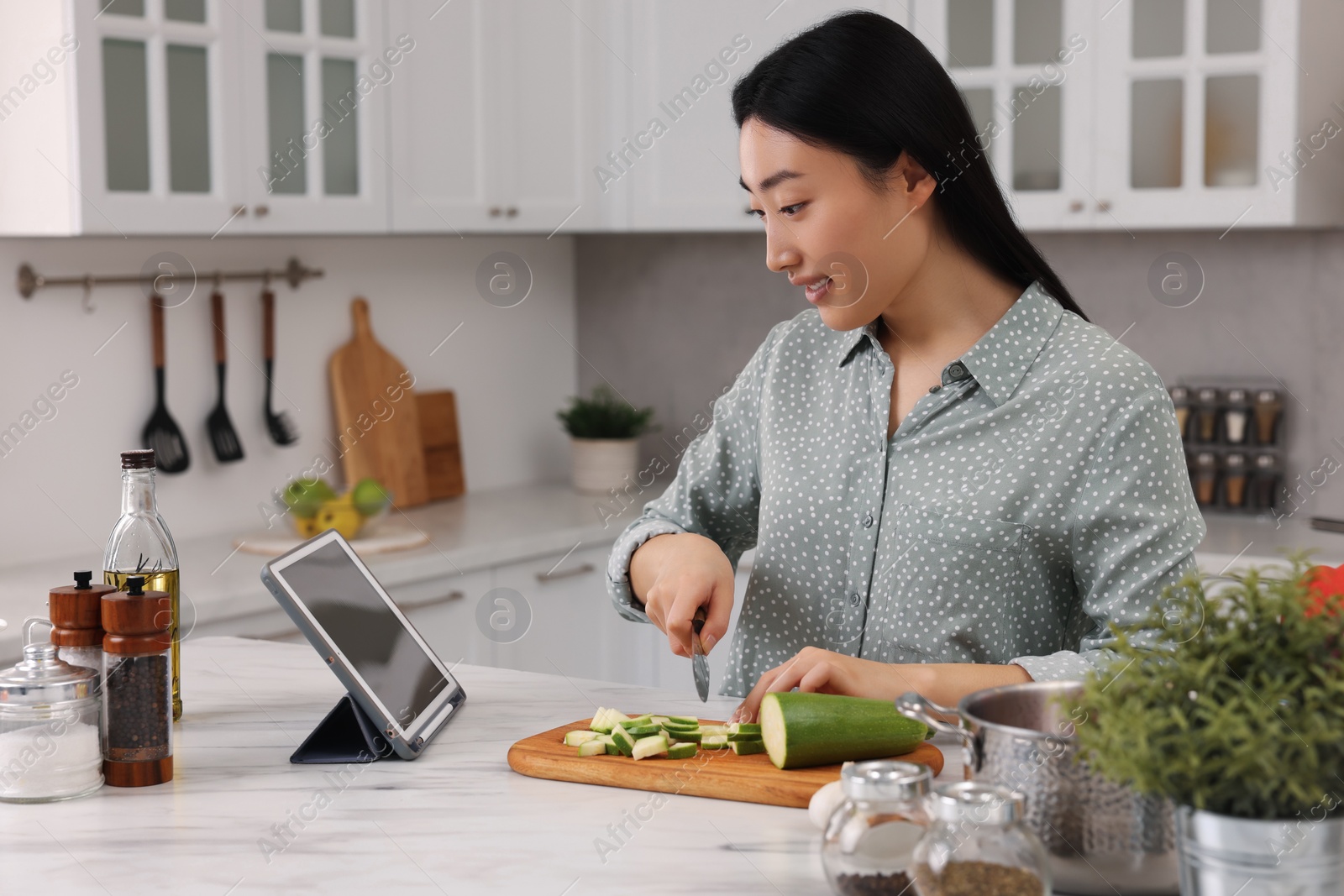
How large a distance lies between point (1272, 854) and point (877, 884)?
0.23m

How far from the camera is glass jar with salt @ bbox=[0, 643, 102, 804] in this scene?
1174 mm

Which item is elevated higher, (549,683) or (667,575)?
(667,575)

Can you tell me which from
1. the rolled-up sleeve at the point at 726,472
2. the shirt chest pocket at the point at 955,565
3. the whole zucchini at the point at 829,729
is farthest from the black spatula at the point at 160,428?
the whole zucchini at the point at 829,729

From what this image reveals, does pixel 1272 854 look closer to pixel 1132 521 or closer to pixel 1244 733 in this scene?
pixel 1244 733

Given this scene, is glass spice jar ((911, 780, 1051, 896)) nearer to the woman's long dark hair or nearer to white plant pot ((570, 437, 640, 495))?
the woman's long dark hair

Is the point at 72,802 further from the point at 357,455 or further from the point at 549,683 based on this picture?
the point at 357,455

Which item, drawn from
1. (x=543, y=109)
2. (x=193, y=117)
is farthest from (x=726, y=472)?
(x=543, y=109)

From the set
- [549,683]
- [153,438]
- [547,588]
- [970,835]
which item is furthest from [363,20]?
[970,835]

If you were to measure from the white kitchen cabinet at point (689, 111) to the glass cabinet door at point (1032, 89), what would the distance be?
0.42 metres

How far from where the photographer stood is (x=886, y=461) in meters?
1.58

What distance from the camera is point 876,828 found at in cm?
88

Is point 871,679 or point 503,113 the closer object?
point 871,679

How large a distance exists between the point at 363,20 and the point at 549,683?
198cm

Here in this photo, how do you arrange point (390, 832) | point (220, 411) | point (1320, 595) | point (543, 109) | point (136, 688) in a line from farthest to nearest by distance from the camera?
1. point (543, 109)
2. point (220, 411)
3. point (136, 688)
4. point (390, 832)
5. point (1320, 595)
